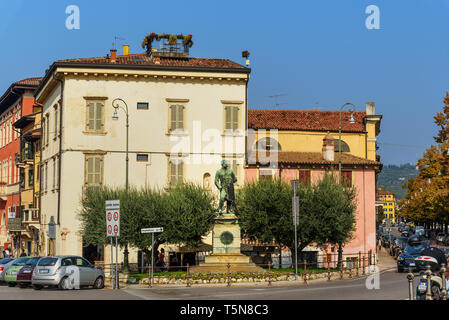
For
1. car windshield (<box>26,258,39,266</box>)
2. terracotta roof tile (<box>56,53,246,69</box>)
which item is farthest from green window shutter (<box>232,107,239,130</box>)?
car windshield (<box>26,258,39,266</box>)

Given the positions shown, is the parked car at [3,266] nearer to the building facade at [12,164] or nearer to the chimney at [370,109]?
the building facade at [12,164]

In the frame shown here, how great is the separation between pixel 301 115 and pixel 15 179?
1066 inches

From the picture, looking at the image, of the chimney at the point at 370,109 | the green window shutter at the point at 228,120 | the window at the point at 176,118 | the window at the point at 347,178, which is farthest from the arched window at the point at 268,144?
the window at the point at 176,118

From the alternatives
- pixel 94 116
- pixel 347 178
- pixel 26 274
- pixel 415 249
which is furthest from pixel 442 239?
pixel 26 274

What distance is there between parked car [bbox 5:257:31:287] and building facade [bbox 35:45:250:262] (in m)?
12.8

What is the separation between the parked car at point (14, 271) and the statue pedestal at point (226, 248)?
24.4 ft

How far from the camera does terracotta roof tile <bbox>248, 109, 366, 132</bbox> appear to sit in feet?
196

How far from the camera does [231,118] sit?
159ft

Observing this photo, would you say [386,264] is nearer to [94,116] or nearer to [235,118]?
[235,118]

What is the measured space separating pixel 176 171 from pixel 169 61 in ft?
26.0

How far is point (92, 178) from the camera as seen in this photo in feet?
153

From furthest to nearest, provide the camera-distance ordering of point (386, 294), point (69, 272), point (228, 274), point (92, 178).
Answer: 1. point (92, 178)
2. point (228, 274)
3. point (69, 272)
4. point (386, 294)

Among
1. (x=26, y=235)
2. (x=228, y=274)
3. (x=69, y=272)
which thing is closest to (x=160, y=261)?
(x=228, y=274)
